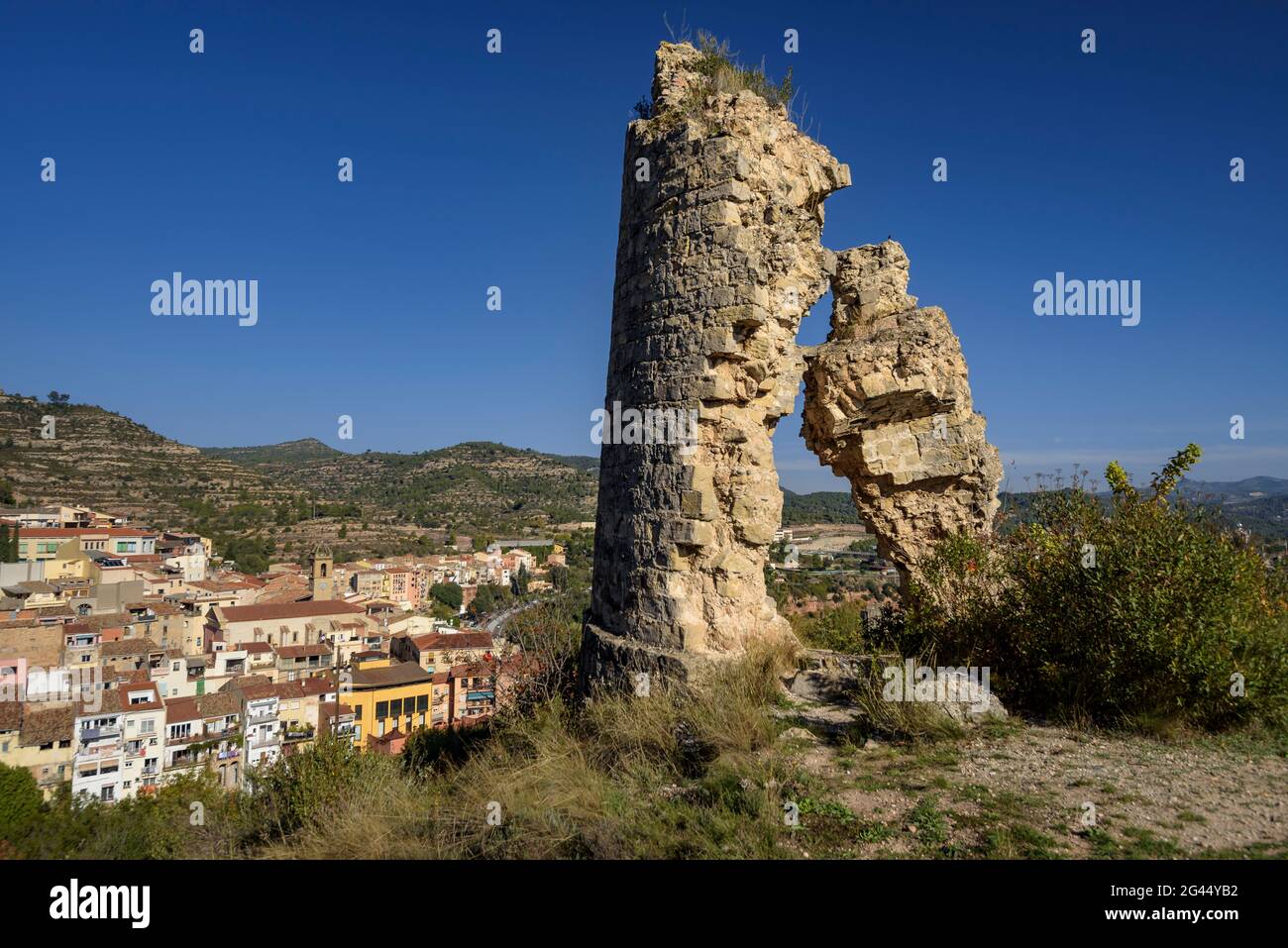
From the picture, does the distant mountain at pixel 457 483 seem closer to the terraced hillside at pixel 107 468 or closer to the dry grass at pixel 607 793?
the terraced hillside at pixel 107 468

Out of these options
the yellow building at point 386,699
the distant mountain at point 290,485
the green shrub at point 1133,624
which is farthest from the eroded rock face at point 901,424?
the distant mountain at point 290,485

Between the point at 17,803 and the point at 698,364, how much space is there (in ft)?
67.5

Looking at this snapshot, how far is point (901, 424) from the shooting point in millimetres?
8039

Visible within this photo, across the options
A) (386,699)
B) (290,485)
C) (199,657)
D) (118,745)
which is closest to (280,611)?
(199,657)

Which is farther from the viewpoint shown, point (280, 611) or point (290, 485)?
point (290, 485)

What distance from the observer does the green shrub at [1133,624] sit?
16.1ft

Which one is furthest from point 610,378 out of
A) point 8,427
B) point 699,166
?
point 8,427

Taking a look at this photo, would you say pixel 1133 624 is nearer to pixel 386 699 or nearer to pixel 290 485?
pixel 386 699

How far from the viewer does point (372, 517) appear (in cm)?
7994

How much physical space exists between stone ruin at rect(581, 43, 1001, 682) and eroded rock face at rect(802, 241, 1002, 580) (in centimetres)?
131

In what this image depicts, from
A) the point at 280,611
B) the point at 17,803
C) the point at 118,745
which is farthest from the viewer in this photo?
the point at 280,611

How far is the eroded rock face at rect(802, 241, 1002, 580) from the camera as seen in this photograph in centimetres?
775
